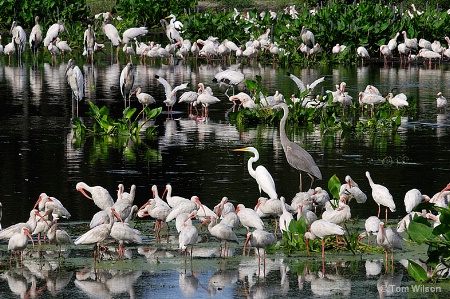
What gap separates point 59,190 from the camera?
1439 cm

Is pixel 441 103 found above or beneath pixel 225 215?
above

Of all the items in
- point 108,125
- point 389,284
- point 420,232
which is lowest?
point 389,284

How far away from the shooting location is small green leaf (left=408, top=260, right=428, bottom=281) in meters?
9.62

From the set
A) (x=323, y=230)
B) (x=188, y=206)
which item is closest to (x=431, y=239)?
(x=323, y=230)

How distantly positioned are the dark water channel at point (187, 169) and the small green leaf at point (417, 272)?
0.40 meters

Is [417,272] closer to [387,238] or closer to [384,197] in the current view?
[387,238]

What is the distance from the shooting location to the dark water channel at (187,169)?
1002cm

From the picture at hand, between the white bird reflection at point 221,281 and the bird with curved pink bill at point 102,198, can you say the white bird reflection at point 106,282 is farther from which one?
the bird with curved pink bill at point 102,198

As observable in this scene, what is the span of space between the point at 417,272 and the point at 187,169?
6913 millimetres

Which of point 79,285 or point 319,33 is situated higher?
point 319,33

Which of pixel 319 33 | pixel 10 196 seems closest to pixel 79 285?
pixel 10 196

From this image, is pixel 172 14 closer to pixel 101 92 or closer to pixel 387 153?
pixel 101 92

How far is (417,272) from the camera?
962 cm

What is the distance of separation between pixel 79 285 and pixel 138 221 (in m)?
3.15
